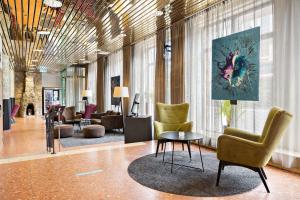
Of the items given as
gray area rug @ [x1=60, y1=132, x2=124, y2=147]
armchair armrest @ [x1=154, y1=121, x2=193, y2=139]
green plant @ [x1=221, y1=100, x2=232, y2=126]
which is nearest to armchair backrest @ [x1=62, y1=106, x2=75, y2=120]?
gray area rug @ [x1=60, y1=132, x2=124, y2=147]

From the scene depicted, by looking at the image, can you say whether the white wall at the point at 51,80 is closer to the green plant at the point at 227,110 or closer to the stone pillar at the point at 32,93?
the stone pillar at the point at 32,93

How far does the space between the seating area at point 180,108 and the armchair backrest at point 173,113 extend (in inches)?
0.9

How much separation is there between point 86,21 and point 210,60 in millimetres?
3111

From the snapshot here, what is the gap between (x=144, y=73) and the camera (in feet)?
25.8

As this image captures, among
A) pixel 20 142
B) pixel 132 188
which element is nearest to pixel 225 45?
pixel 132 188

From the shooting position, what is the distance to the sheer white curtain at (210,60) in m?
4.06

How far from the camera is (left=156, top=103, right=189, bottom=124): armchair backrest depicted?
5025mm

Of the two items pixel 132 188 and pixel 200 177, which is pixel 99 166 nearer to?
pixel 132 188

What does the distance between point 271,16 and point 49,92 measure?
1649cm

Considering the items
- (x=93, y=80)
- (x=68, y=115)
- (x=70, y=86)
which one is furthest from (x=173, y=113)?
(x=70, y=86)

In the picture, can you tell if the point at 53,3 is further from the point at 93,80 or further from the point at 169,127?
the point at 93,80

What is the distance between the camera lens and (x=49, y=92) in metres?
17.4

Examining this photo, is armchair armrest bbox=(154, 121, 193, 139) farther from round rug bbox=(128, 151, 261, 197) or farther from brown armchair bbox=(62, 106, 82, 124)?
brown armchair bbox=(62, 106, 82, 124)

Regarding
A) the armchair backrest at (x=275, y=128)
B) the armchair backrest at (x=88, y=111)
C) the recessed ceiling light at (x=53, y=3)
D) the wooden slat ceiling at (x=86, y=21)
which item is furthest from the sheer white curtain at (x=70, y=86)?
the armchair backrest at (x=275, y=128)
